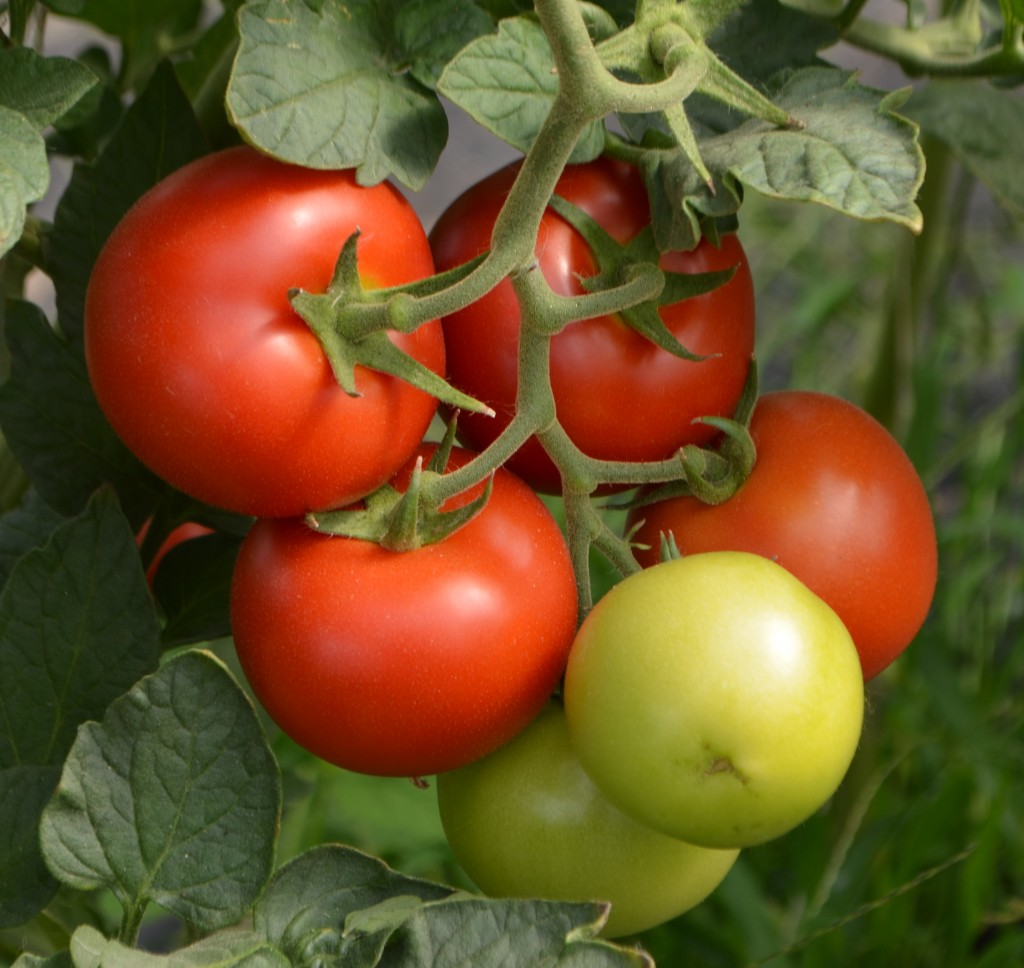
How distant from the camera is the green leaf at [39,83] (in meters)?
0.38

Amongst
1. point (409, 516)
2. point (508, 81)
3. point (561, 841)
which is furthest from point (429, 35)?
point (561, 841)

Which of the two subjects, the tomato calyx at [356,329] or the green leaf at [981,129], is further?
the green leaf at [981,129]

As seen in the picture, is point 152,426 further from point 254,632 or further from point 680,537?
point 680,537

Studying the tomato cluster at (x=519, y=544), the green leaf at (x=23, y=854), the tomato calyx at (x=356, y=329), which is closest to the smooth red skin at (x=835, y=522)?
the tomato cluster at (x=519, y=544)

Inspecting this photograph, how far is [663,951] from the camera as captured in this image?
35.1 inches

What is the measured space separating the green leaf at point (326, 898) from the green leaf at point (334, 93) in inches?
8.1

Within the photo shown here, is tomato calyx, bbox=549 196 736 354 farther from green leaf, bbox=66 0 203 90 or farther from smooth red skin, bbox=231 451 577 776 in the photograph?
green leaf, bbox=66 0 203 90

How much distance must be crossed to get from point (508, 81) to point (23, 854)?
0.95 ft

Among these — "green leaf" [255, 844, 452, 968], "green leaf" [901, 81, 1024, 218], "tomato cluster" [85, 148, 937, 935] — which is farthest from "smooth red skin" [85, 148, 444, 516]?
"green leaf" [901, 81, 1024, 218]

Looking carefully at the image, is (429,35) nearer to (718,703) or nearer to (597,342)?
(597,342)

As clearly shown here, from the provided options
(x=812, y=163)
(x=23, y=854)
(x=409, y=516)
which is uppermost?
(x=812, y=163)

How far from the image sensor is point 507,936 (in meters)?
0.36

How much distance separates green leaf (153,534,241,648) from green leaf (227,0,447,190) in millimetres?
179

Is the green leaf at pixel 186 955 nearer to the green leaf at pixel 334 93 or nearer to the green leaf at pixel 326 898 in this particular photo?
the green leaf at pixel 326 898
